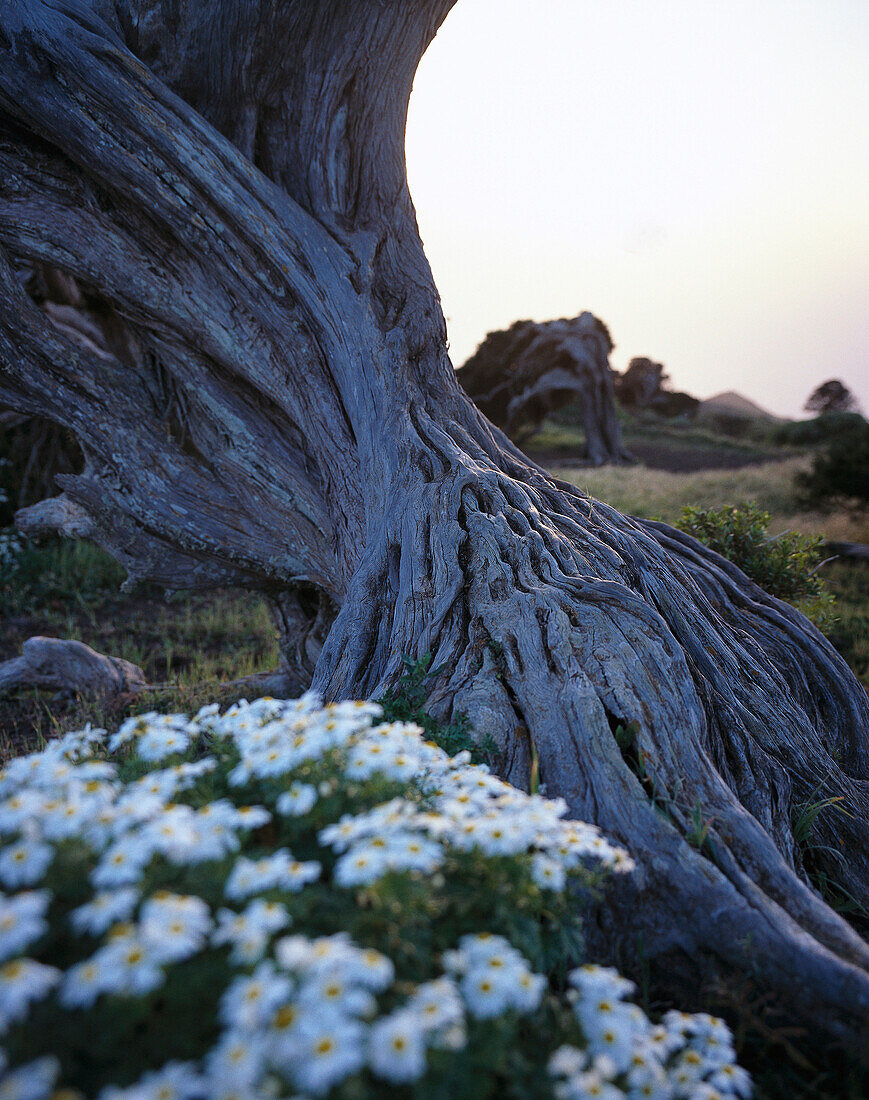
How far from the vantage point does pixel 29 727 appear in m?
5.45

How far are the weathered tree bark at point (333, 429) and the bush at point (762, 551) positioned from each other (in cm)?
98

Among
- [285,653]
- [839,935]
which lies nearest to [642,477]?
[285,653]

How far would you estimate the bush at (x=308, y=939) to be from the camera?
4.00 ft

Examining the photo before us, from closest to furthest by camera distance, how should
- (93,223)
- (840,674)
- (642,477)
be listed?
(840,674)
(93,223)
(642,477)

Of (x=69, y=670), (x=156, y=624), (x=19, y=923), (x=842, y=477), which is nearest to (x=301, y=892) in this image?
(x=19, y=923)

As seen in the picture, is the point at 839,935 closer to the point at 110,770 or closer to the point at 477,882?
the point at 477,882

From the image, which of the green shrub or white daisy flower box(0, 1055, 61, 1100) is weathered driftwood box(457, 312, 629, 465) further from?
white daisy flower box(0, 1055, 61, 1100)

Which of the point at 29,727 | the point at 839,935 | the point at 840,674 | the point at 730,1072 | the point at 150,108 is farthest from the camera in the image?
the point at 29,727

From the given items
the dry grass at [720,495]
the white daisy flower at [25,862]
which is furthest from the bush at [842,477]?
the white daisy flower at [25,862]

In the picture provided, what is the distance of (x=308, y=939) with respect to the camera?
1520mm

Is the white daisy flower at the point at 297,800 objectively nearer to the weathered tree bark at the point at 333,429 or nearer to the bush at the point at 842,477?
the weathered tree bark at the point at 333,429

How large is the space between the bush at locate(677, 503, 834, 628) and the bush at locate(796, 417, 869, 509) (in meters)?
6.88

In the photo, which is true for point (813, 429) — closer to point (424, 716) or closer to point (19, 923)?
point (424, 716)

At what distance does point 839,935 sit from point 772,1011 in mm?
440
